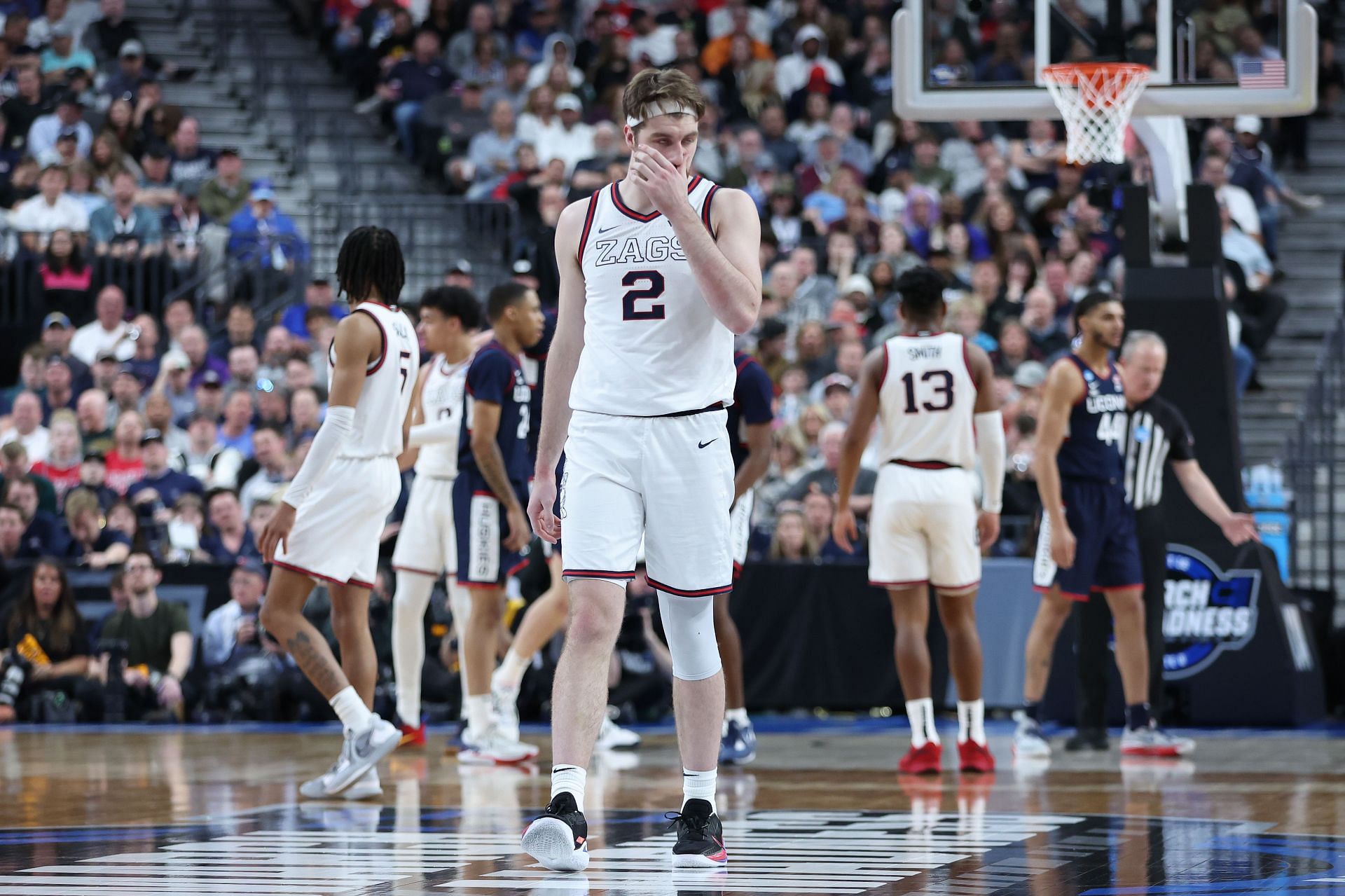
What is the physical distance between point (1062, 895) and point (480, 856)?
6.47ft

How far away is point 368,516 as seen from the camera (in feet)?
28.8

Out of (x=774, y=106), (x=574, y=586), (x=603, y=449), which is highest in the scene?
(x=774, y=106)

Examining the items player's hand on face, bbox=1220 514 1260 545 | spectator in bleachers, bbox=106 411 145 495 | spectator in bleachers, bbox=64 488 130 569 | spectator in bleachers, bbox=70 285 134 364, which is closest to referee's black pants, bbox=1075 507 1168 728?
player's hand on face, bbox=1220 514 1260 545

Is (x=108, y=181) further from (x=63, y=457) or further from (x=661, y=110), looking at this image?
(x=661, y=110)

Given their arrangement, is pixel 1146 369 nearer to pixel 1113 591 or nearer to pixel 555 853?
pixel 1113 591

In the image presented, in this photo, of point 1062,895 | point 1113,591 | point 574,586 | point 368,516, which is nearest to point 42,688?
point 368,516

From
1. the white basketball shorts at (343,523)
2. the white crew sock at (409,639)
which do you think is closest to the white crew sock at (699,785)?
the white basketball shorts at (343,523)

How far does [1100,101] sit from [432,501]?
447 cm

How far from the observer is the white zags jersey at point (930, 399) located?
991cm

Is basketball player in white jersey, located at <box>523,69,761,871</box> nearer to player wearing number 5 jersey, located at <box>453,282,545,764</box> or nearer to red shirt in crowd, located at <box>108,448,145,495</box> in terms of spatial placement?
player wearing number 5 jersey, located at <box>453,282,545,764</box>

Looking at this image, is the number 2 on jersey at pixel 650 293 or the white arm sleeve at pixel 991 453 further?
the white arm sleeve at pixel 991 453

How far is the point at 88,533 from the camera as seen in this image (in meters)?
15.0

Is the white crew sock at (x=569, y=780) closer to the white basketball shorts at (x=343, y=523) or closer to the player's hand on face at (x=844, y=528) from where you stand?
the white basketball shorts at (x=343, y=523)

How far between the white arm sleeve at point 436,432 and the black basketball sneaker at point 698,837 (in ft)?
16.4
